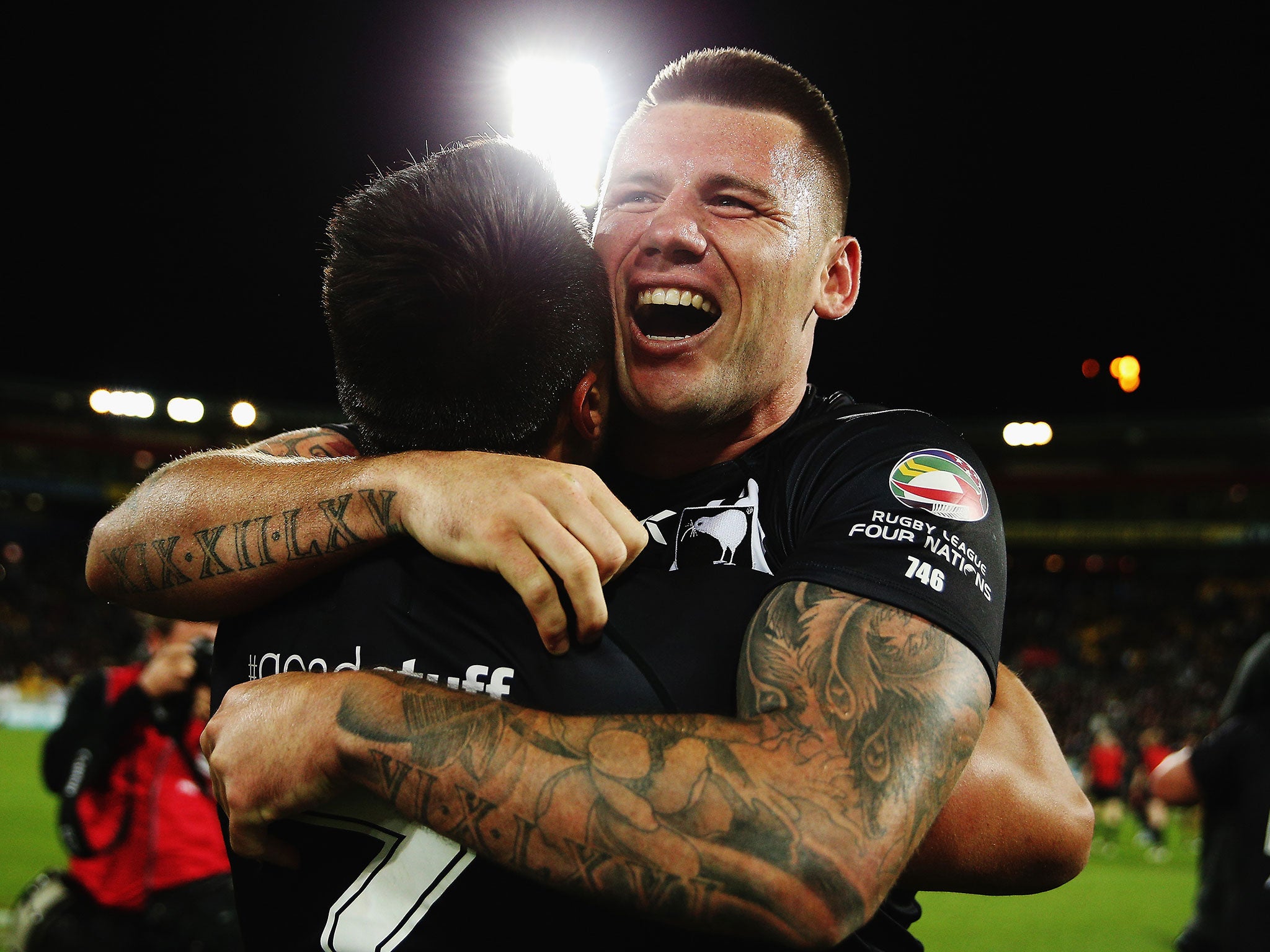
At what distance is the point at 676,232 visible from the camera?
7.09 ft

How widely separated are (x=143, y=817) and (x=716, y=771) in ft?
16.2

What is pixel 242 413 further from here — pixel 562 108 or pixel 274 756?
pixel 274 756

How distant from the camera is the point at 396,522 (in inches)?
59.5

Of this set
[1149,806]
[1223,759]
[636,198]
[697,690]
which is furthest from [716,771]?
[1149,806]

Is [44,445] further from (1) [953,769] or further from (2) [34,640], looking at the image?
(1) [953,769]

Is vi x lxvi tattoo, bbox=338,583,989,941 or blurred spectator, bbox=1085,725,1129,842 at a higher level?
vi x lxvi tattoo, bbox=338,583,989,941

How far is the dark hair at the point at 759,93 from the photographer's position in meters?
2.38

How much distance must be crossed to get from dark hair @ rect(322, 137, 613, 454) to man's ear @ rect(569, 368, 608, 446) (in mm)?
34

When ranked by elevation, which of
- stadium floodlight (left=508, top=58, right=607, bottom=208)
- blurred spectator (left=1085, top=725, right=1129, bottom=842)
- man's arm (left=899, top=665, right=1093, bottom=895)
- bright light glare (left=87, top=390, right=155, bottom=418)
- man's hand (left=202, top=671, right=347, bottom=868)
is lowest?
blurred spectator (left=1085, top=725, right=1129, bottom=842)

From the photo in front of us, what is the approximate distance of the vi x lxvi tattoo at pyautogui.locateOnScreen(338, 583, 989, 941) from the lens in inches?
48.8

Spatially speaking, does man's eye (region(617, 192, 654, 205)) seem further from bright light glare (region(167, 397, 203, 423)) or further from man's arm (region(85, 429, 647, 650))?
bright light glare (region(167, 397, 203, 423))

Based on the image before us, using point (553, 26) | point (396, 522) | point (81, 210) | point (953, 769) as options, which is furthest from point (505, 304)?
point (81, 210)

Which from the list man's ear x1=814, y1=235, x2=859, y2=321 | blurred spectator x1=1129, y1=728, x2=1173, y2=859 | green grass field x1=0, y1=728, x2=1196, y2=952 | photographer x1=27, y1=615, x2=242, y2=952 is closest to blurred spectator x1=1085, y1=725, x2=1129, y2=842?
blurred spectator x1=1129, y1=728, x2=1173, y2=859

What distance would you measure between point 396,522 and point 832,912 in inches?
31.4
